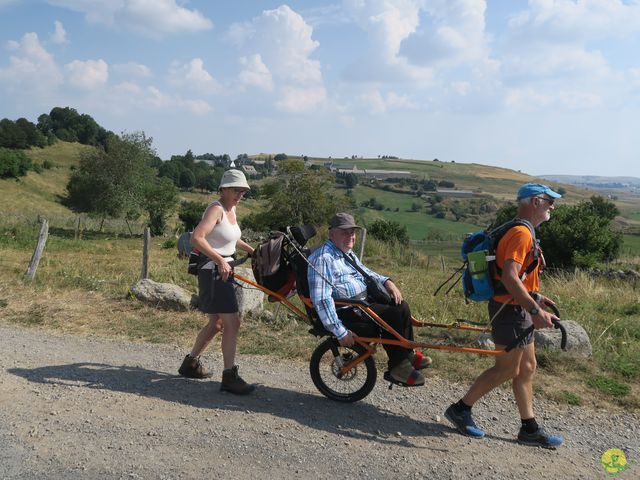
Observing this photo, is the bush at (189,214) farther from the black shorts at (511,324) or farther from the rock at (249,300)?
the black shorts at (511,324)

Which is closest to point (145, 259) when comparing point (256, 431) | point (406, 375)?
point (256, 431)

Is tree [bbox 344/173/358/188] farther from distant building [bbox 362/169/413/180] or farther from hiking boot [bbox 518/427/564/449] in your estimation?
hiking boot [bbox 518/427/564/449]

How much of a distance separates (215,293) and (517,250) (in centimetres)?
256

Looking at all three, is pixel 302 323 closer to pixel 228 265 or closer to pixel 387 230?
pixel 228 265

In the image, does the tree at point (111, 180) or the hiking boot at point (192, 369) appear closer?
the hiking boot at point (192, 369)

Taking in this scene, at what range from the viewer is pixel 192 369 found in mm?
5352

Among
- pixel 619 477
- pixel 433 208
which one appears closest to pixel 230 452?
pixel 619 477

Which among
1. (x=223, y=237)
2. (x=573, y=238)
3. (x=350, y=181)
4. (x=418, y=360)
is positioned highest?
(x=350, y=181)

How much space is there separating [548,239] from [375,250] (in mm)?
Result: 6969

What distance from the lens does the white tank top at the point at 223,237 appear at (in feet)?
16.0

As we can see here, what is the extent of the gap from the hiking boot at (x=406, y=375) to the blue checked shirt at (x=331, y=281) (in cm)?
59

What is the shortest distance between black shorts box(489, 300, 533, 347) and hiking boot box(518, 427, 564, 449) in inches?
27.5

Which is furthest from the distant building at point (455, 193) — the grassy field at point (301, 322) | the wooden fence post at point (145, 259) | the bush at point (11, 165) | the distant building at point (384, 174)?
the wooden fence post at point (145, 259)

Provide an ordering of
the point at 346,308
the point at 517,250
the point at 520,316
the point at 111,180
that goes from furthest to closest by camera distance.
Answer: the point at 111,180 < the point at 346,308 < the point at 520,316 < the point at 517,250
